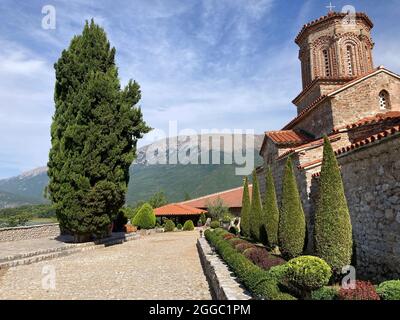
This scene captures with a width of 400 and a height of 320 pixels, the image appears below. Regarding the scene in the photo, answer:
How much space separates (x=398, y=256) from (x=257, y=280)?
3425 millimetres

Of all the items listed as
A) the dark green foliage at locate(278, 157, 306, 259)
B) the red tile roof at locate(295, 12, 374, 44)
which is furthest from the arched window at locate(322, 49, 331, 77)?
the dark green foliage at locate(278, 157, 306, 259)

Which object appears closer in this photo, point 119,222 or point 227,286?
point 227,286

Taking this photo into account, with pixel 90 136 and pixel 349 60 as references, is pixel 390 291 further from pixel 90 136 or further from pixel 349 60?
pixel 349 60

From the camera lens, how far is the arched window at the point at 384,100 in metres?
14.5

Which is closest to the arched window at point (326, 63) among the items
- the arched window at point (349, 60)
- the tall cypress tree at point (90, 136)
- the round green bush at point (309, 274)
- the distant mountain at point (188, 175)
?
the arched window at point (349, 60)

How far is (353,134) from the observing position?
12414 millimetres

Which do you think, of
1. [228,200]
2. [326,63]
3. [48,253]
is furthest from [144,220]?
[326,63]

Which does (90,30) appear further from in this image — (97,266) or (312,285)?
(312,285)

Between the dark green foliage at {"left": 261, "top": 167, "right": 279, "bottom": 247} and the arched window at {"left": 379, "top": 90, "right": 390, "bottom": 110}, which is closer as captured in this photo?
the dark green foliage at {"left": 261, "top": 167, "right": 279, "bottom": 247}

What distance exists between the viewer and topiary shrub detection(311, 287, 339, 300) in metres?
5.12

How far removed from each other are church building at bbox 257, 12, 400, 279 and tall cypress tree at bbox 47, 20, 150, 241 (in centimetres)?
852

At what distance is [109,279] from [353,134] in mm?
10347

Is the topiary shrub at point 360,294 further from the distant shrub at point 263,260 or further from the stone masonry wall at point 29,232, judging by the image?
the stone masonry wall at point 29,232

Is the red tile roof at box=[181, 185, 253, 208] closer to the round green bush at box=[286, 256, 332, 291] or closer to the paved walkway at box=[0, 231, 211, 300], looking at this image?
the paved walkway at box=[0, 231, 211, 300]
